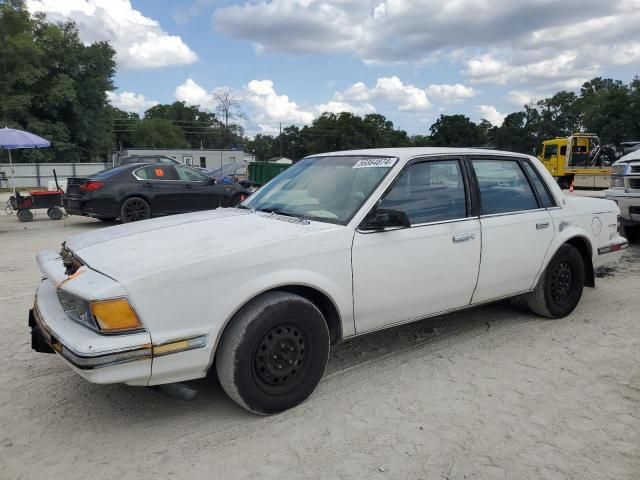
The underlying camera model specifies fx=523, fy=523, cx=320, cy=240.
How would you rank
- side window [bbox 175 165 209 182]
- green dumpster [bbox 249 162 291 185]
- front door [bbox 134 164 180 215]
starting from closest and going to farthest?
1. front door [bbox 134 164 180 215]
2. side window [bbox 175 165 209 182]
3. green dumpster [bbox 249 162 291 185]

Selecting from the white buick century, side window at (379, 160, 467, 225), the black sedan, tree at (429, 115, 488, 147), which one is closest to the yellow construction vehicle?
the black sedan

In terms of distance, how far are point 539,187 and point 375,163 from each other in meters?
1.78

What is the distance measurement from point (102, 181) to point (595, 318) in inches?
384

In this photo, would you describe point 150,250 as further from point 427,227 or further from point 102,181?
point 102,181

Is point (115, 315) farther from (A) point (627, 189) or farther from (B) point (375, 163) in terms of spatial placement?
(A) point (627, 189)

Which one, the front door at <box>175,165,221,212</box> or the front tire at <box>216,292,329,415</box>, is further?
the front door at <box>175,165,221,212</box>

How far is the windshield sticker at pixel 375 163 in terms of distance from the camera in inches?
151

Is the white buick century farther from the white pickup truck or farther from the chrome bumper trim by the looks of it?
the white pickup truck

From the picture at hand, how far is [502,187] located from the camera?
4.44m

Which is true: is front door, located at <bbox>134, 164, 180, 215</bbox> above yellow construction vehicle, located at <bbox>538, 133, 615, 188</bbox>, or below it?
below

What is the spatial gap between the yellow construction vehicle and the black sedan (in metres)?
16.3

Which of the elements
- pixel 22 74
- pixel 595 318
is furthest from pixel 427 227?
pixel 22 74

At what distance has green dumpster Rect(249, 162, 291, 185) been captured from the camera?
23.2 meters

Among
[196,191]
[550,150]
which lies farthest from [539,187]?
[550,150]
